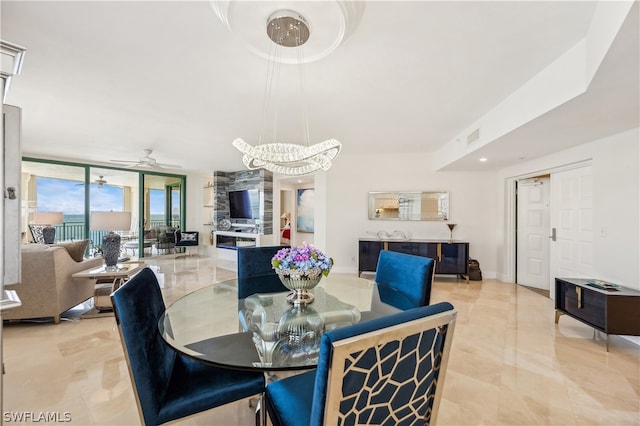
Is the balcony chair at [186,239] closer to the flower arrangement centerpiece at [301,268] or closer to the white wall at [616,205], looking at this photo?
the flower arrangement centerpiece at [301,268]

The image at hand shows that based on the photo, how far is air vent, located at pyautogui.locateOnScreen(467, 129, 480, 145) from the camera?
354 centimetres

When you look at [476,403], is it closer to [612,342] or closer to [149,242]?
[612,342]

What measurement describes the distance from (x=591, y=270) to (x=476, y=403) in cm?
279

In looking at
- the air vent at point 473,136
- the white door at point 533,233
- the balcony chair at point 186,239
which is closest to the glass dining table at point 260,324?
the air vent at point 473,136

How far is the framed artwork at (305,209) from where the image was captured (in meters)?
8.55

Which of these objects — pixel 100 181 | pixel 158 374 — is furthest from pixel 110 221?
pixel 100 181

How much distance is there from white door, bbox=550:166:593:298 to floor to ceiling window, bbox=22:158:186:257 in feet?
24.8

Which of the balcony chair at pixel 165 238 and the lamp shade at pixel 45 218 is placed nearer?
the lamp shade at pixel 45 218

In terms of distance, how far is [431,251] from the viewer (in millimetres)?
4980

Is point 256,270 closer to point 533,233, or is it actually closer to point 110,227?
point 110,227

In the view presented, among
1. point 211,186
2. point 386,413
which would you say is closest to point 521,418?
point 386,413

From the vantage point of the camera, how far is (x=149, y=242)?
7.48 metres

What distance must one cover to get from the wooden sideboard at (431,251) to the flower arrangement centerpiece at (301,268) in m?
3.46

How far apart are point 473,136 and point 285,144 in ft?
8.86
